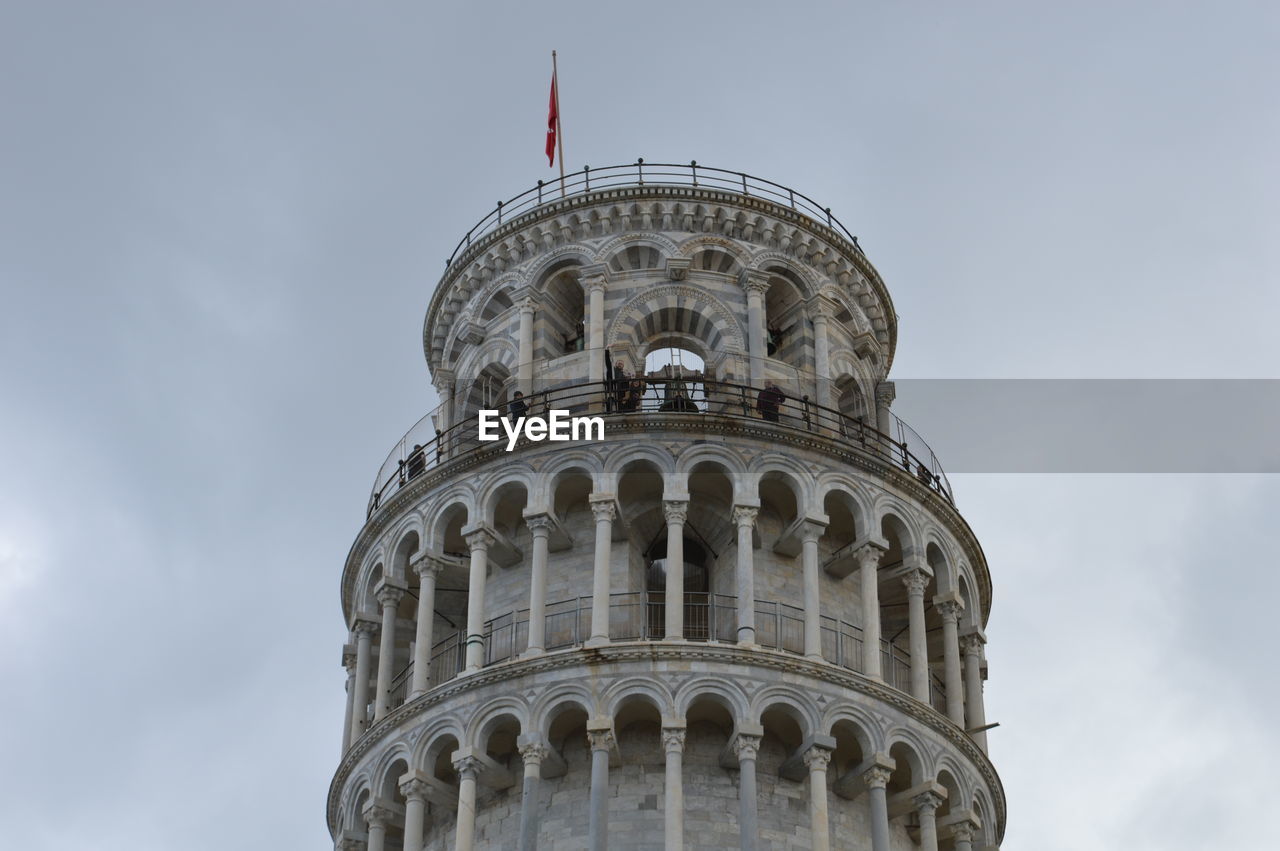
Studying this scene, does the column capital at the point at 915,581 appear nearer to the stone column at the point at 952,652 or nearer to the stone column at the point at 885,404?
the stone column at the point at 952,652

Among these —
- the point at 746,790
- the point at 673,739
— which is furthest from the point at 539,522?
the point at 746,790

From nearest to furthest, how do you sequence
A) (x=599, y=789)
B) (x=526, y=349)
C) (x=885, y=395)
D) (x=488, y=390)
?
(x=599, y=789) < (x=526, y=349) < (x=488, y=390) < (x=885, y=395)

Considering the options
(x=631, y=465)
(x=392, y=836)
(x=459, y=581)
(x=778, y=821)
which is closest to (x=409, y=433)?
(x=459, y=581)

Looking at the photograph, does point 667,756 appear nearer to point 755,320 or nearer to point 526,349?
point 526,349

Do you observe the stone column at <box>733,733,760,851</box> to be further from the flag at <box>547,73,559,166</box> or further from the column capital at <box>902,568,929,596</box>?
the flag at <box>547,73,559,166</box>

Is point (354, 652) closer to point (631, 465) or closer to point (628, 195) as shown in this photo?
point (631, 465)

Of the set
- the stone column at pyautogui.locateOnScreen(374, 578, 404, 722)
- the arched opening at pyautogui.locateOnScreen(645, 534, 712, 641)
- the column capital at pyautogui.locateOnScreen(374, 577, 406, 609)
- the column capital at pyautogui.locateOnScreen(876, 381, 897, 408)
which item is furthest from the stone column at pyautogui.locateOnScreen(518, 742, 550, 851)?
the column capital at pyautogui.locateOnScreen(876, 381, 897, 408)

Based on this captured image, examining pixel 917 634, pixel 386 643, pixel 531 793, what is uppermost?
pixel 386 643

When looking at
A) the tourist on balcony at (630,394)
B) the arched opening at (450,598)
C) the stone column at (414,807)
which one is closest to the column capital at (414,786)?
the stone column at (414,807)
